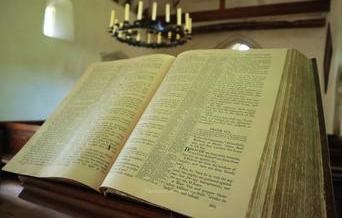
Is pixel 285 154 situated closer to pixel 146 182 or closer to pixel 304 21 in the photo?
pixel 146 182

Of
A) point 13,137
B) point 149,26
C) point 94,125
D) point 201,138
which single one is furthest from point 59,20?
point 201,138

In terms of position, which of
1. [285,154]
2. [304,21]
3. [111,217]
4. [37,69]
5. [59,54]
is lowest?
[111,217]

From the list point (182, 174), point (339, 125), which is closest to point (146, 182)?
point (182, 174)

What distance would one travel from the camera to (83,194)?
50 cm

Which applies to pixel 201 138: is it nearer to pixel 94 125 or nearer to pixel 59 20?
pixel 94 125

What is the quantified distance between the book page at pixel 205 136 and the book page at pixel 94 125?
0.04m

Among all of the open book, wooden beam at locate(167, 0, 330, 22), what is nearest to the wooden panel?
the open book

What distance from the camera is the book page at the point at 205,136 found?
15.5 inches

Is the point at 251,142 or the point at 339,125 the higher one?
the point at 339,125

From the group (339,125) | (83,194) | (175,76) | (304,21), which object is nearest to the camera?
(83,194)

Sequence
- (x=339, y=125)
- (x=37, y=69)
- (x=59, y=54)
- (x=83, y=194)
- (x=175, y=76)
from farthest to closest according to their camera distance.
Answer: (x=59, y=54) < (x=37, y=69) < (x=339, y=125) < (x=175, y=76) < (x=83, y=194)

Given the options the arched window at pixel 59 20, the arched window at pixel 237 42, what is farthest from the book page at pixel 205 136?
the arched window at pixel 237 42

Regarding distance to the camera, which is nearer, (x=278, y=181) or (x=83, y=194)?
(x=278, y=181)

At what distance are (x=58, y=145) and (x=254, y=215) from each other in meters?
0.41
